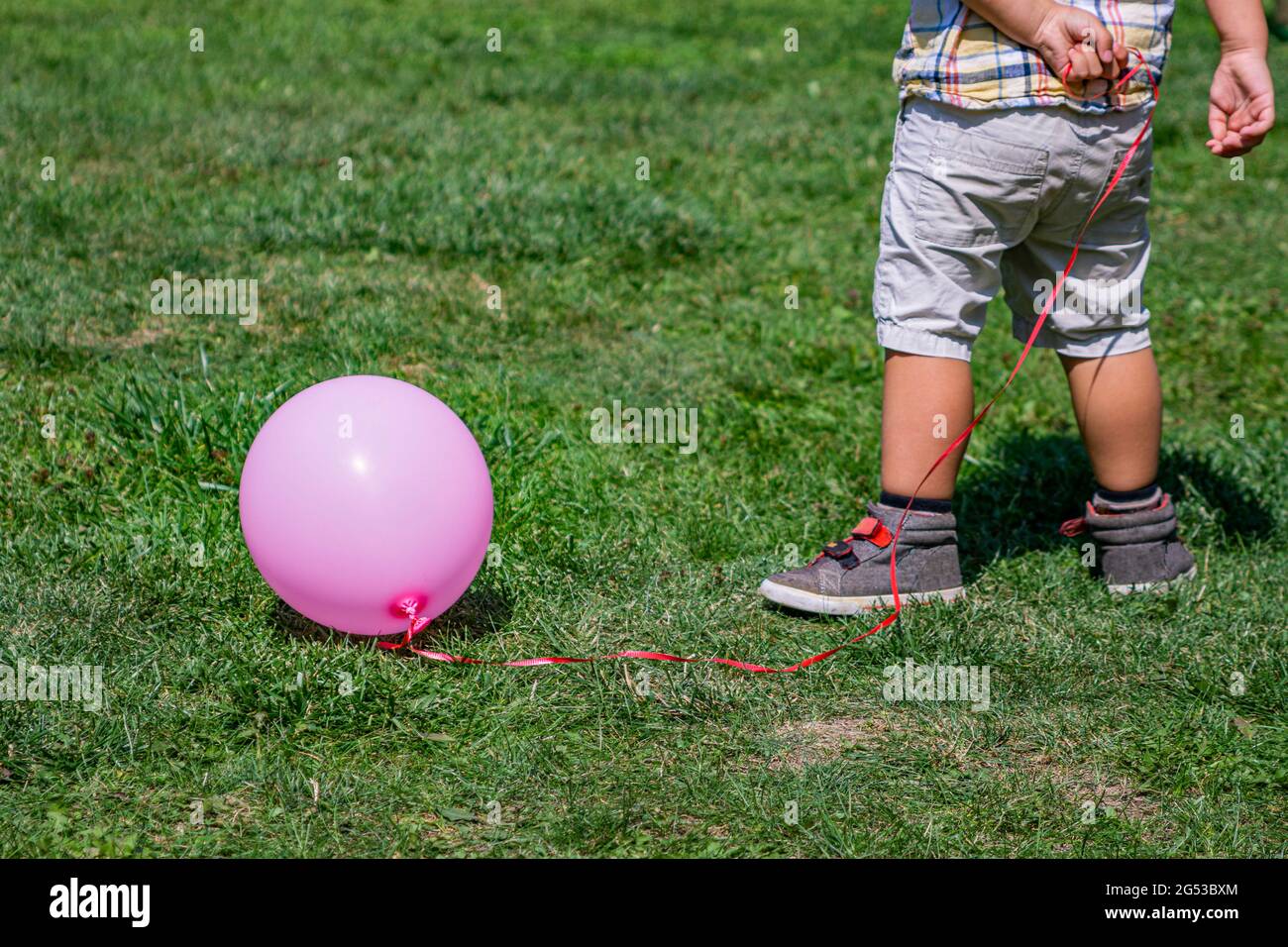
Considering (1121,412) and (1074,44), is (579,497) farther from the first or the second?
(1074,44)

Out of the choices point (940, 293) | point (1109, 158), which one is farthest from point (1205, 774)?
point (1109, 158)

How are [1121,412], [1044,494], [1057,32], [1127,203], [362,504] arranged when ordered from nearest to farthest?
[362,504] → [1057,32] → [1127,203] → [1121,412] → [1044,494]

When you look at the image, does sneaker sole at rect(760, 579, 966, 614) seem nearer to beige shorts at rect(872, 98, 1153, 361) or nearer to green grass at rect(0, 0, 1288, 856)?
green grass at rect(0, 0, 1288, 856)

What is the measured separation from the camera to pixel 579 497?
3971 millimetres

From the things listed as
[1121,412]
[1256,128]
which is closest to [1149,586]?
[1121,412]

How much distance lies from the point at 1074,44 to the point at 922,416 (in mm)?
915

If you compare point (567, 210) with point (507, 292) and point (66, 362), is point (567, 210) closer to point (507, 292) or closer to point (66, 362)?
point (507, 292)

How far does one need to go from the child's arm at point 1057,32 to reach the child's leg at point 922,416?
2.39 ft

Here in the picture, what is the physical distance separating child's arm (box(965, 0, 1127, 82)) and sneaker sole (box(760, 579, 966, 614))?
1.28 meters

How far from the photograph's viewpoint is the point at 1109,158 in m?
3.31

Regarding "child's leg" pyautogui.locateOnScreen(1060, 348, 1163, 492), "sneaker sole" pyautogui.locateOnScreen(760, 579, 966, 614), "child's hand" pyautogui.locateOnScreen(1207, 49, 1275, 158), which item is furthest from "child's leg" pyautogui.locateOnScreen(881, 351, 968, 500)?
"child's hand" pyautogui.locateOnScreen(1207, 49, 1275, 158)

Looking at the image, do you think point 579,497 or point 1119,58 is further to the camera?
point 579,497

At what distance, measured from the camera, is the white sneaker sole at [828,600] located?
3.46m

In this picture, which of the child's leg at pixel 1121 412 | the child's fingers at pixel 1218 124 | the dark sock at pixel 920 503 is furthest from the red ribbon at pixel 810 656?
the child's leg at pixel 1121 412
